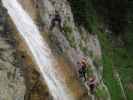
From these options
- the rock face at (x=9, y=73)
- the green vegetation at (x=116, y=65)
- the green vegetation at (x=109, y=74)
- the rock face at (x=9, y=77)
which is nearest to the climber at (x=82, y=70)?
the rock face at (x=9, y=73)

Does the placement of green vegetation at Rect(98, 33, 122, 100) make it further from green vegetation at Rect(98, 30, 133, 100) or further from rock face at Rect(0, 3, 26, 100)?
rock face at Rect(0, 3, 26, 100)

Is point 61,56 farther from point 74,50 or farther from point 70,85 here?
point 74,50

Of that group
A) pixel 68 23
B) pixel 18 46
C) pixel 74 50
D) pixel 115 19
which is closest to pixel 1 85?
pixel 18 46

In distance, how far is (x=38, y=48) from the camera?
20891mm

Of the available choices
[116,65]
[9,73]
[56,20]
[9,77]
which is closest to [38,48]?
[9,73]

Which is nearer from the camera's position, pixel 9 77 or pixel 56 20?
pixel 9 77

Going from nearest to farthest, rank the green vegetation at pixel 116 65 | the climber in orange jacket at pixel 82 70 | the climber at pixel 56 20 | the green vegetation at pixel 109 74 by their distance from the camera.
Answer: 1. the climber in orange jacket at pixel 82 70
2. the climber at pixel 56 20
3. the green vegetation at pixel 109 74
4. the green vegetation at pixel 116 65

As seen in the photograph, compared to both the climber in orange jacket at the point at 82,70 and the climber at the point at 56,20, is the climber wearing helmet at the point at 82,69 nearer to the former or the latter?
the climber in orange jacket at the point at 82,70

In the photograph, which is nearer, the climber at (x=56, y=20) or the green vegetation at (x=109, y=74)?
the climber at (x=56, y=20)

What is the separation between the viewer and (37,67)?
59.1ft

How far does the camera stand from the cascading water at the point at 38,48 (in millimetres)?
19391

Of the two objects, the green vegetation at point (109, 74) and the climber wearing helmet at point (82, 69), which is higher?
the climber wearing helmet at point (82, 69)

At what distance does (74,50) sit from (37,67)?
8.99m

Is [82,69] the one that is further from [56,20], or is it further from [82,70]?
[56,20]
